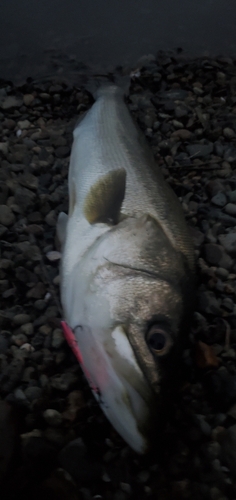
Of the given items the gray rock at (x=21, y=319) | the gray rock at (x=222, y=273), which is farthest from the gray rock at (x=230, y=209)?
the gray rock at (x=21, y=319)

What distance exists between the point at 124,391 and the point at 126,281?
1.62 feet

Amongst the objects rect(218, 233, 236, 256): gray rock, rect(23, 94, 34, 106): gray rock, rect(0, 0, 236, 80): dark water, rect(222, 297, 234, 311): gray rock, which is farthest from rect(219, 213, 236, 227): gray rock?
rect(0, 0, 236, 80): dark water

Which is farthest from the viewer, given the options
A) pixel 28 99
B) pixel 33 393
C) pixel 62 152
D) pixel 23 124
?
pixel 28 99

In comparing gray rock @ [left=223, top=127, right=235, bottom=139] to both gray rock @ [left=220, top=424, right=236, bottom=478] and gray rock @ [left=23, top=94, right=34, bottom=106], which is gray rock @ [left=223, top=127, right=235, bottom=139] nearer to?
gray rock @ [left=23, top=94, right=34, bottom=106]

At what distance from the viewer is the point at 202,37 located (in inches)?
237

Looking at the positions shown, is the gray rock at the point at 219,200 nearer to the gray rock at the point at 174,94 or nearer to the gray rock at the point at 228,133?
the gray rock at the point at 228,133

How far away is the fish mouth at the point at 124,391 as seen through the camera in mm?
1770

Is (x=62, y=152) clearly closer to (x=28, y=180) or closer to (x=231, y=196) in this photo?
(x=28, y=180)

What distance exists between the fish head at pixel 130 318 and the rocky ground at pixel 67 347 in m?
0.33

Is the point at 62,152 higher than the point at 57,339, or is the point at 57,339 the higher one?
the point at 62,152

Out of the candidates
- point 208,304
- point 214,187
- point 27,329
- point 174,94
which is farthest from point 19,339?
point 174,94

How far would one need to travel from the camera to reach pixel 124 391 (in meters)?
1.78

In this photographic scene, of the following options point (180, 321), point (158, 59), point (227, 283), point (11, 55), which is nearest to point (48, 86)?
point (11, 55)

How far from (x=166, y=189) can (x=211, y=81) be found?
2818 mm
